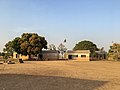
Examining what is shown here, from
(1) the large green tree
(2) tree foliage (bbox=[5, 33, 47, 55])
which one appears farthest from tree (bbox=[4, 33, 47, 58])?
(1) the large green tree

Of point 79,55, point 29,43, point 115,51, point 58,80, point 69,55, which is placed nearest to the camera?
point 58,80

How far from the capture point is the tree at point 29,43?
7156cm

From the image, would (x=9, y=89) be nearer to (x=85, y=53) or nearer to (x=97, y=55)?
(x=85, y=53)

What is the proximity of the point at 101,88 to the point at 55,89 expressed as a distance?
2.65m

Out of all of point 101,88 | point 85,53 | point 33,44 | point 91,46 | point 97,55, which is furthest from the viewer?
point 91,46

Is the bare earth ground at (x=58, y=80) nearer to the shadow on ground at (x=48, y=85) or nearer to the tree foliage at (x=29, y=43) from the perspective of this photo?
the shadow on ground at (x=48, y=85)

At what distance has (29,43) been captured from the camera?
7244 cm

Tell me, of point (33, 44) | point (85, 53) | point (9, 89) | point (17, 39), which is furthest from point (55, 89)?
point (85, 53)

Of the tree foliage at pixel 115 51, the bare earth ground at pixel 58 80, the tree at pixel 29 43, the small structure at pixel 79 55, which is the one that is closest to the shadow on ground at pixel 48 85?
the bare earth ground at pixel 58 80

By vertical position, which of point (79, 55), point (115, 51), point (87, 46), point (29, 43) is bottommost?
point (79, 55)

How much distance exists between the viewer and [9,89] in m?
12.4

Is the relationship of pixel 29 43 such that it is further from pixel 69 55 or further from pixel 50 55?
pixel 69 55

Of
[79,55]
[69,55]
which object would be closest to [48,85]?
[79,55]

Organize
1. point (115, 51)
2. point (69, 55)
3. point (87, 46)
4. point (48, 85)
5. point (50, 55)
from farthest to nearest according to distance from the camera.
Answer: point (87, 46) < point (69, 55) < point (50, 55) < point (115, 51) < point (48, 85)
